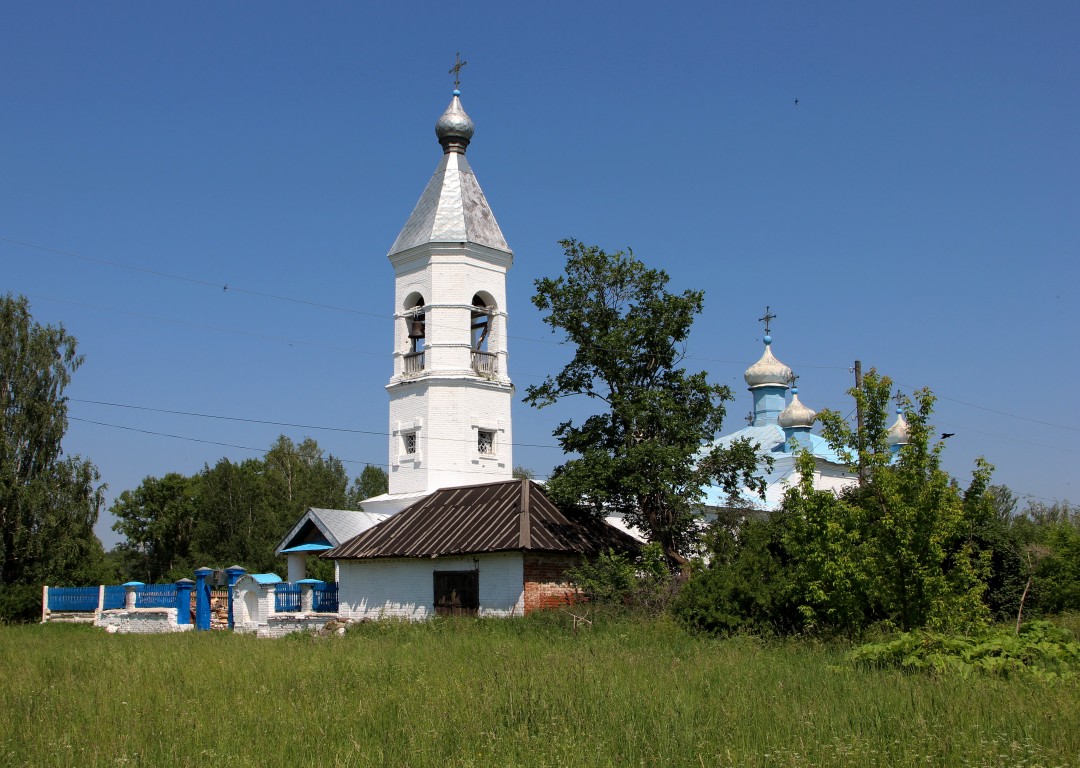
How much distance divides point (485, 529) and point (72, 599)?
566 inches

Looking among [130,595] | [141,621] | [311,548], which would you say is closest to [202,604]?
[141,621]

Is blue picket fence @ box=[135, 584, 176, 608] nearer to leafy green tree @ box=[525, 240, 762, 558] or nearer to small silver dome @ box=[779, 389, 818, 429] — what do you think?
leafy green tree @ box=[525, 240, 762, 558]

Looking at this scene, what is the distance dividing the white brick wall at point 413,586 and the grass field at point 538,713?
7497mm

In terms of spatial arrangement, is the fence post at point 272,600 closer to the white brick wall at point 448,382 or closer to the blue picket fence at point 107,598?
the blue picket fence at point 107,598

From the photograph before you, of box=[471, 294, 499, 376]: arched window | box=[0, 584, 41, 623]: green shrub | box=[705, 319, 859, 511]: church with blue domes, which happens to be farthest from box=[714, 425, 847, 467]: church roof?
box=[0, 584, 41, 623]: green shrub

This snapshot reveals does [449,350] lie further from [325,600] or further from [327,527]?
[325,600]

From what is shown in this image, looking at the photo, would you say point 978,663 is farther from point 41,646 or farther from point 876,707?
point 41,646

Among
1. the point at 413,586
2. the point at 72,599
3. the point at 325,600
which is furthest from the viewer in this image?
the point at 72,599

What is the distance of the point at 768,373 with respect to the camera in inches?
1775

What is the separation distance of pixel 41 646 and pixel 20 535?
15735mm

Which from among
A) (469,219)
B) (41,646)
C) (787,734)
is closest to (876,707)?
(787,734)

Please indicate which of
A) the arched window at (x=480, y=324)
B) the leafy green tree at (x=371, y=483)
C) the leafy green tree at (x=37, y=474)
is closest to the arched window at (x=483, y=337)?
the arched window at (x=480, y=324)

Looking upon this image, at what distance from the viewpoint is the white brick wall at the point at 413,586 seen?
20.7 meters

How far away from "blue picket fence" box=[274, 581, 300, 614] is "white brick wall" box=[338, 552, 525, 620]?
1.95 m
